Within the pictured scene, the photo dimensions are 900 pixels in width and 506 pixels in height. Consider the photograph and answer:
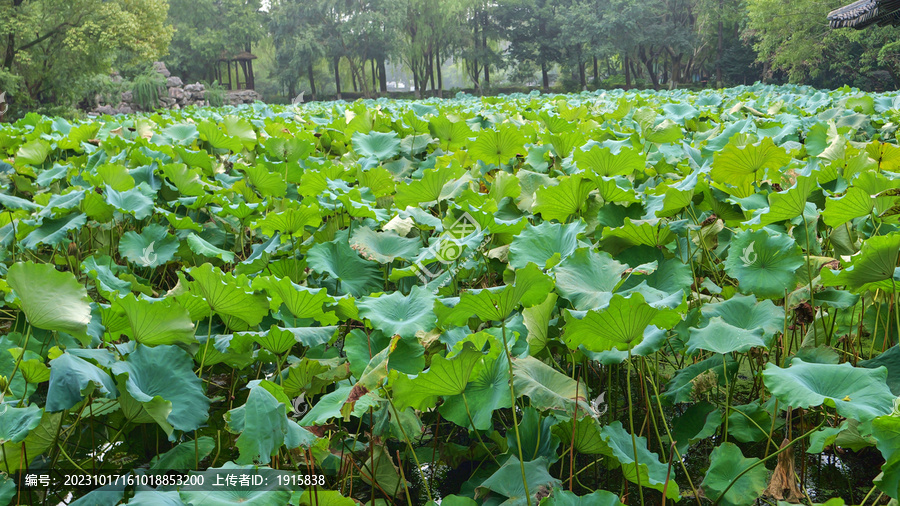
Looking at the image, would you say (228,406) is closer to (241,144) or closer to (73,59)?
(241,144)

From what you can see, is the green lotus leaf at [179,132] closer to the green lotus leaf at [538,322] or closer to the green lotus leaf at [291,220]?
the green lotus leaf at [291,220]

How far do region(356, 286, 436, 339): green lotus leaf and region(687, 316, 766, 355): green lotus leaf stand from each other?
0.41 metres

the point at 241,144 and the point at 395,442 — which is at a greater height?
the point at 241,144

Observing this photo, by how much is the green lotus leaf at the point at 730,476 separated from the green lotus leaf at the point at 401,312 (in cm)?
50

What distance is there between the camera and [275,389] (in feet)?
2.82

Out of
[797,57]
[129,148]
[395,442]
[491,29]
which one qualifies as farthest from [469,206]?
[491,29]

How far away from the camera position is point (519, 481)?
885 mm

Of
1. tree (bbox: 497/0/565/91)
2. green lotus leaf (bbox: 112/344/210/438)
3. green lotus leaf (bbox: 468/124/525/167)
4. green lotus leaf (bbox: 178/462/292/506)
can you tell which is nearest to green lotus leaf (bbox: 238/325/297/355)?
green lotus leaf (bbox: 112/344/210/438)

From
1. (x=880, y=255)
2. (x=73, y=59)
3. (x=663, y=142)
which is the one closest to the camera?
(x=880, y=255)

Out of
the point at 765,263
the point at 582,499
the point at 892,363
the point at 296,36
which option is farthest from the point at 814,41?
the point at 582,499

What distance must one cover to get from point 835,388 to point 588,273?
15.3 inches

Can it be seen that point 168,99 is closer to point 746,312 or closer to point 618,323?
point 746,312

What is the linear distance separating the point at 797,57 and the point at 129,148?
24949 mm

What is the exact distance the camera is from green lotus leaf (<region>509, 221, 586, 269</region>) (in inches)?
46.6
